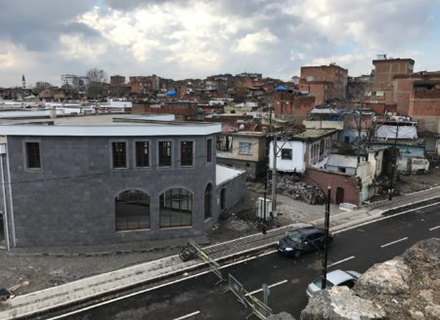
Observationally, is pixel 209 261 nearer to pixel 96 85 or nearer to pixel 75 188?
pixel 75 188

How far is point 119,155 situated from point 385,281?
18104 mm

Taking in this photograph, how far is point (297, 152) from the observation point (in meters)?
37.6

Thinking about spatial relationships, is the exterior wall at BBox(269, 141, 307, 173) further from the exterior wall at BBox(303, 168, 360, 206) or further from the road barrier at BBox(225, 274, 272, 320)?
the road barrier at BBox(225, 274, 272, 320)

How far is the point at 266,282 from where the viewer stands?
1933 centimetres

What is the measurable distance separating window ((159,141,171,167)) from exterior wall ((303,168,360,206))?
1667cm

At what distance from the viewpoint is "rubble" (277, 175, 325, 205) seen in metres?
34.2

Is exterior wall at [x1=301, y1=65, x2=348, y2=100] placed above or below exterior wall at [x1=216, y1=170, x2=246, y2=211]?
above

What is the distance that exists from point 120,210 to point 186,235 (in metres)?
4.98

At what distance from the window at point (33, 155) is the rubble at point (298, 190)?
23.9m

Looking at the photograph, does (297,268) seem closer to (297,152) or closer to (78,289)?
(78,289)

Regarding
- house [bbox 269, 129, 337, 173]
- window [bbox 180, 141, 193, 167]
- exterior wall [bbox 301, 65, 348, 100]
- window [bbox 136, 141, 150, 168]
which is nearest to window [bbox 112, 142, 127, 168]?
window [bbox 136, 141, 150, 168]

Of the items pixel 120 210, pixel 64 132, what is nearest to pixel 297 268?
pixel 120 210

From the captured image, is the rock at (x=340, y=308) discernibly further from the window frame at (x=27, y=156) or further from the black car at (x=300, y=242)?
the window frame at (x=27, y=156)

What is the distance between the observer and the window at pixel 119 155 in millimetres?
22641
